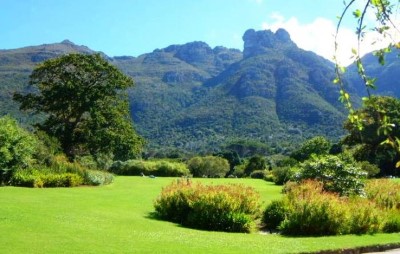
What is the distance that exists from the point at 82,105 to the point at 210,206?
25.3m

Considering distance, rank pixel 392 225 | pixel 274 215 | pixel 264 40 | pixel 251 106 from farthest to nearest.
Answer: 1. pixel 264 40
2. pixel 251 106
3. pixel 274 215
4. pixel 392 225

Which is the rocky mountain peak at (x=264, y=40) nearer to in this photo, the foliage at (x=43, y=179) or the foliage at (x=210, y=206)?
the foliage at (x=43, y=179)

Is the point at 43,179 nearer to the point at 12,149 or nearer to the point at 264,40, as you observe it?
the point at 12,149

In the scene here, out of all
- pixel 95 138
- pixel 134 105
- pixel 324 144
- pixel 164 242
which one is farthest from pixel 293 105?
pixel 164 242

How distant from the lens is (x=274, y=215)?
17469mm

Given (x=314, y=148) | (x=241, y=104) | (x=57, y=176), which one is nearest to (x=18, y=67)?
(x=241, y=104)

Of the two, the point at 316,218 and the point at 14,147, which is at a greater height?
the point at 14,147

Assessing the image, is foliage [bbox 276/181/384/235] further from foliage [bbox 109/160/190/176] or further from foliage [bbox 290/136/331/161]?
foliage [bbox 290/136/331/161]

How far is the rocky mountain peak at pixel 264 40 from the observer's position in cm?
17462

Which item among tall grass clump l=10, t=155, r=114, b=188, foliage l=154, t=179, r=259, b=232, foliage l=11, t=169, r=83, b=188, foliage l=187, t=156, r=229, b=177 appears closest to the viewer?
foliage l=154, t=179, r=259, b=232

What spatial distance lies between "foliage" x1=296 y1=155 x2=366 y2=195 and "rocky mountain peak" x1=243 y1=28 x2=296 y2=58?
149 m

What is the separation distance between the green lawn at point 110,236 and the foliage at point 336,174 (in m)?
6.28

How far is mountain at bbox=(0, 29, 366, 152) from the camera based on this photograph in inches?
4208

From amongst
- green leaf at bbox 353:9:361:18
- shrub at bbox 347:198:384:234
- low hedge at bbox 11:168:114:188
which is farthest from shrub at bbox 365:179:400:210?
green leaf at bbox 353:9:361:18
